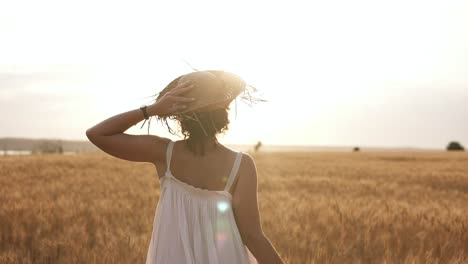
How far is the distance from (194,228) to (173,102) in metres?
0.63

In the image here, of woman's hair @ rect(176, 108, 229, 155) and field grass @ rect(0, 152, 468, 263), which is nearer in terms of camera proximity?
woman's hair @ rect(176, 108, 229, 155)

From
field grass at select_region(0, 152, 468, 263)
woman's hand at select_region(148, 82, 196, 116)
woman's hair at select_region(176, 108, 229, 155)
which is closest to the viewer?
woman's hand at select_region(148, 82, 196, 116)

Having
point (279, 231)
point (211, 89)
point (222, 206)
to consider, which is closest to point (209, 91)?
point (211, 89)

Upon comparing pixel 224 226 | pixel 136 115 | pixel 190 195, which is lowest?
pixel 224 226

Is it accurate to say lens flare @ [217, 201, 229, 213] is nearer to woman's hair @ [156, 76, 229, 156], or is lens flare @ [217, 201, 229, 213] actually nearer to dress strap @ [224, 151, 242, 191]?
dress strap @ [224, 151, 242, 191]

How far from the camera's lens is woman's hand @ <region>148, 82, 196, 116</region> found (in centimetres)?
199

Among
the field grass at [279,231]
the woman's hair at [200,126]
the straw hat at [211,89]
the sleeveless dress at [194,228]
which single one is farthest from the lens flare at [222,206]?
the field grass at [279,231]

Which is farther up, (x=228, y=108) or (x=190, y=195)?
(x=228, y=108)

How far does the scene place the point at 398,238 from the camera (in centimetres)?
462

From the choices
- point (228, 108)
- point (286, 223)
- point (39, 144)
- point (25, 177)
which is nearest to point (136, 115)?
point (228, 108)

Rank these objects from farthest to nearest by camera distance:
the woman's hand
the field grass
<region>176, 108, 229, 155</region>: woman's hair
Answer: the field grass < <region>176, 108, 229, 155</region>: woman's hair < the woman's hand

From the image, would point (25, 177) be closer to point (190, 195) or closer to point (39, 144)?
point (190, 195)

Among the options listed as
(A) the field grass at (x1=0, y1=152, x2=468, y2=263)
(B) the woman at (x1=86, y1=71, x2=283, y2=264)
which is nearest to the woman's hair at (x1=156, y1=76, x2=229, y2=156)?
(B) the woman at (x1=86, y1=71, x2=283, y2=264)

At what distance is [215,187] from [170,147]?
10.1 inches
